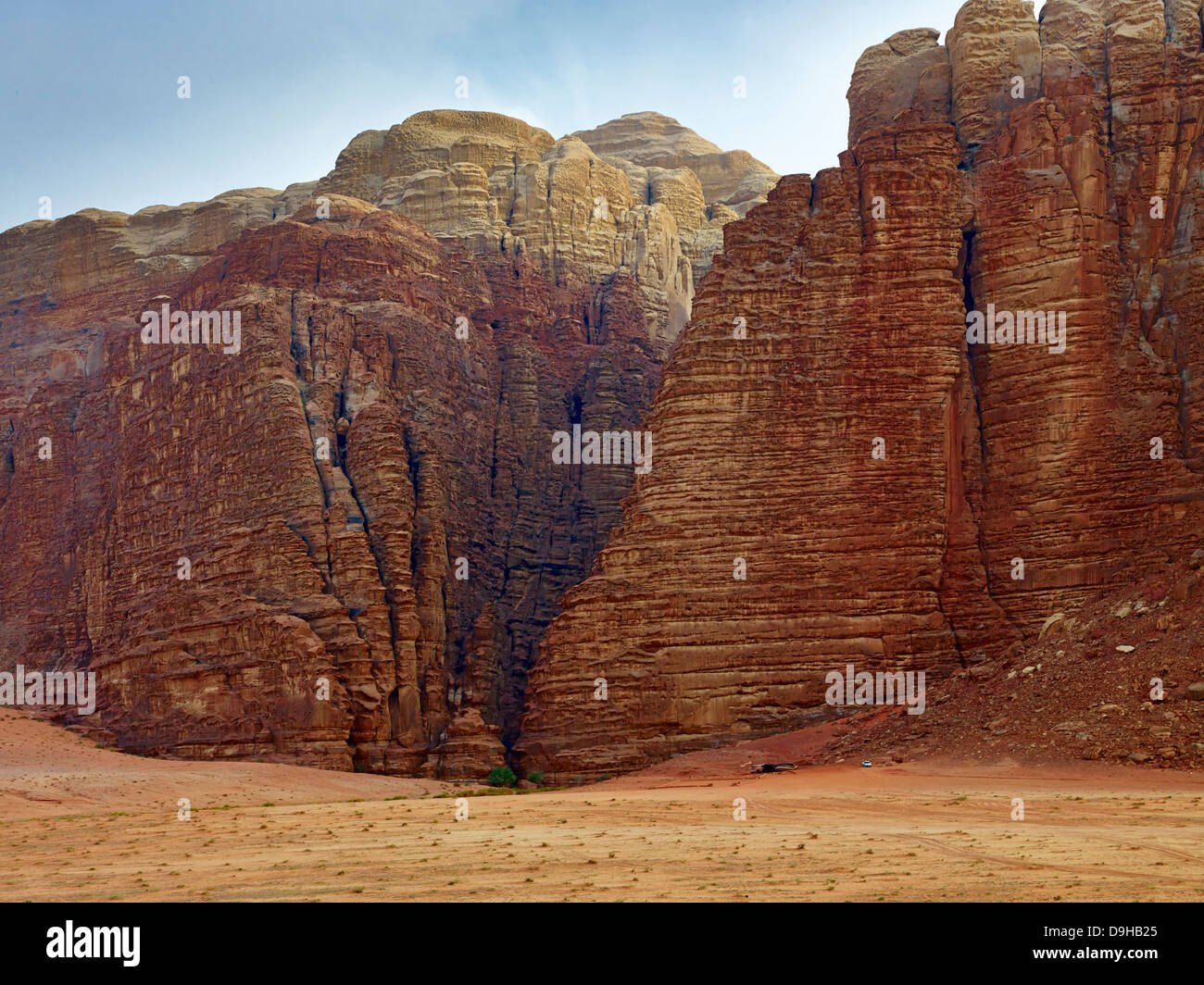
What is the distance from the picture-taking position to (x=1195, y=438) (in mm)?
52250

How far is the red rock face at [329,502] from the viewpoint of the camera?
5822 centimetres

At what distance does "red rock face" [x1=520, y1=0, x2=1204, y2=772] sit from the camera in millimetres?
51625

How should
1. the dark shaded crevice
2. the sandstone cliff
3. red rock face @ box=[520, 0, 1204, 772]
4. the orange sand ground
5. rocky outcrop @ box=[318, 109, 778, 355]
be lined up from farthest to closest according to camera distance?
rocky outcrop @ box=[318, 109, 778, 355], the sandstone cliff, the dark shaded crevice, red rock face @ box=[520, 0, 1204, 772], the orange sand ground

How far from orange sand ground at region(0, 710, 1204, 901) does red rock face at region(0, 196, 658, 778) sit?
436 inches

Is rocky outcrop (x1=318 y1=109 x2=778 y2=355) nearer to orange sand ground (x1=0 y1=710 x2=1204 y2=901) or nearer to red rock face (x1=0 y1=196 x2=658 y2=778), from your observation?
red rock face (x1=0 y1=196 x2=658 y2=778)

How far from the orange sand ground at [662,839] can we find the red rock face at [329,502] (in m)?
11.1

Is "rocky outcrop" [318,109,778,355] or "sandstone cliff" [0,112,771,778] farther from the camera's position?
"rocky outcrop" [318,109,778,355]

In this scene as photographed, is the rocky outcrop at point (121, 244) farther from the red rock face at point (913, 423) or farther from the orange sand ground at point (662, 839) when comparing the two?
the orange sand ground at point (662, 839)

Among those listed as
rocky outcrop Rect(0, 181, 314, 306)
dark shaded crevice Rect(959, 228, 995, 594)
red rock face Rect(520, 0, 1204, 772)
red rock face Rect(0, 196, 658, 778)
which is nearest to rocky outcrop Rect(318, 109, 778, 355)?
red rock face Rect(0, 196, 658, 778)

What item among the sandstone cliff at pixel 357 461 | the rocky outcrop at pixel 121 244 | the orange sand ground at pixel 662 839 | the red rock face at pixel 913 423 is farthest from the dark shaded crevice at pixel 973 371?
the rocky outcrop at pixel 121 244

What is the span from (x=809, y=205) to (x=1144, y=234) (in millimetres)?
12446

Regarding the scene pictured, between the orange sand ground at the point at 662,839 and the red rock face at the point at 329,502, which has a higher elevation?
the red rock face at the point at 329,502

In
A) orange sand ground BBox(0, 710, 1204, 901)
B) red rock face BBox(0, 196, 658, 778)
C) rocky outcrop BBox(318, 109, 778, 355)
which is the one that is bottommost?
orange sand ground BBox(0, 710, 1204, 901)

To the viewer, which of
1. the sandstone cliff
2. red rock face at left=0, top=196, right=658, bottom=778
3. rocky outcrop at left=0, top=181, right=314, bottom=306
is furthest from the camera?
rocky outcrop at left=0, top=181, right=314, bottom=306
